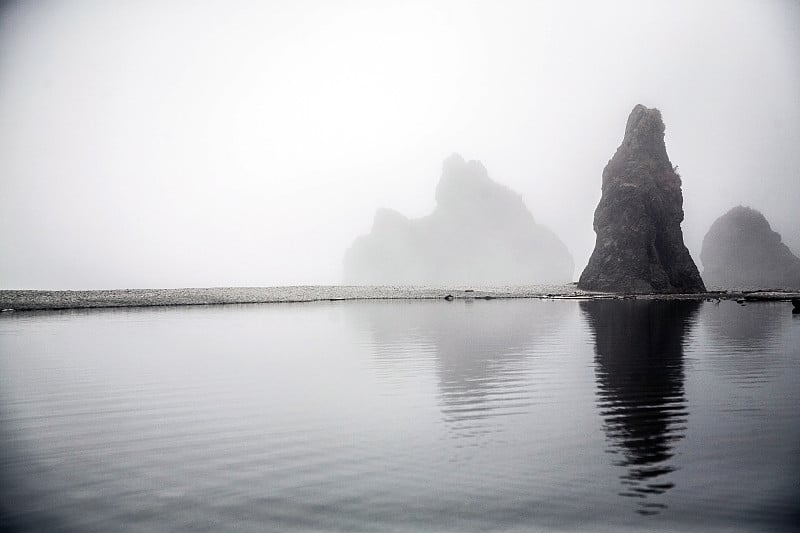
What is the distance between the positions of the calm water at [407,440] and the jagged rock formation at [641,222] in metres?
68.6

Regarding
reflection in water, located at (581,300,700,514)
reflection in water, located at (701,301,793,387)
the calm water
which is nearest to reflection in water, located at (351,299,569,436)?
the calm water

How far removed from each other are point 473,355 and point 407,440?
464 inches

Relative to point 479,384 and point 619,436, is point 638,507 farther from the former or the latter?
point 479,384

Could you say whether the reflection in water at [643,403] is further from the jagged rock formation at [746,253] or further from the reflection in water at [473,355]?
the jagged rock formation at [746,253]

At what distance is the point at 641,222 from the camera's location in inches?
3536

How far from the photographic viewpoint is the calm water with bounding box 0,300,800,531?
285 inches

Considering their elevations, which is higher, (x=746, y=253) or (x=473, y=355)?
(x=746, y=253)

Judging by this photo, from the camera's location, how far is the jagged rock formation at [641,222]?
87.8m

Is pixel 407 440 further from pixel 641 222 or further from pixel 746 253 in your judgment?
pixel 746 253

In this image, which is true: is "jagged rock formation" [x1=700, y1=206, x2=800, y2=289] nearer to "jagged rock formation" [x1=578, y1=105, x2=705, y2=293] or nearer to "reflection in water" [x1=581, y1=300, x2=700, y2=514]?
"jagged rock formation" [x1=578, y1=105, x2=705, y2=293]

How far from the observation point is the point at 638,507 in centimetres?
718

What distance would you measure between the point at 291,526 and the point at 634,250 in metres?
89.4

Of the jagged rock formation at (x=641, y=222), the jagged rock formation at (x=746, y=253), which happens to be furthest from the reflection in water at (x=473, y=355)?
the jagged rock formation at (x=746, y=253)

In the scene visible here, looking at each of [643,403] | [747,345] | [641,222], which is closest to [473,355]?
[643,403]
